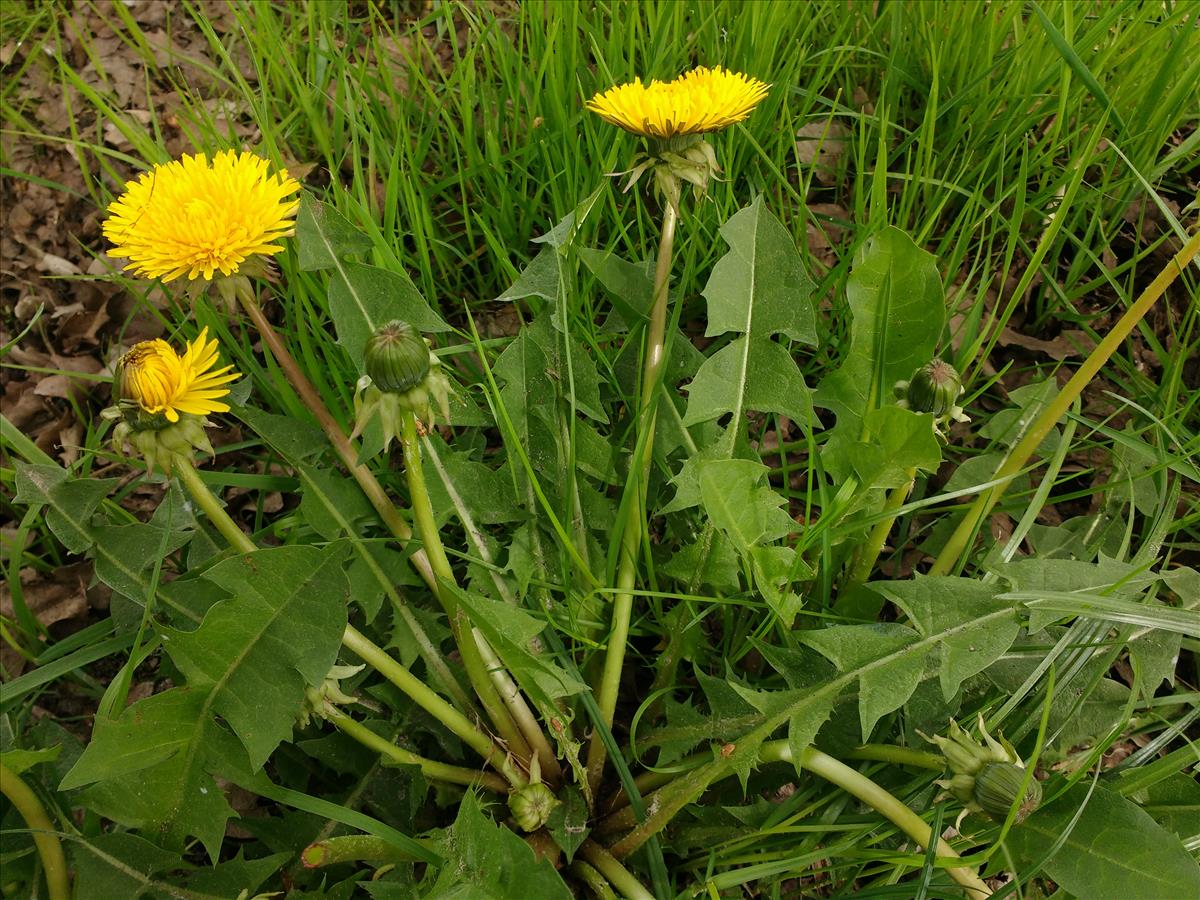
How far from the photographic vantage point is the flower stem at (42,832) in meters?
1.15

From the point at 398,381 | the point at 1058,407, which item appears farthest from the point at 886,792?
the point at 398,381

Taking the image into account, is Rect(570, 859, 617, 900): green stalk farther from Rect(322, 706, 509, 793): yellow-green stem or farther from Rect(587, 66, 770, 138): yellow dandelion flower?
Rect(587, 66, 770, 138): yellow dandelion flower

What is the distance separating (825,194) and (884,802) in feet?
4.55

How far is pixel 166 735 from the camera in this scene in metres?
1.14

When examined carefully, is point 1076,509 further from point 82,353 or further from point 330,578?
point 82,353

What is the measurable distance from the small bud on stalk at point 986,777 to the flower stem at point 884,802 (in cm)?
6

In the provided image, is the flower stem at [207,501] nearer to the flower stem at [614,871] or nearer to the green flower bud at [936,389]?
the flower stem at [614,871]

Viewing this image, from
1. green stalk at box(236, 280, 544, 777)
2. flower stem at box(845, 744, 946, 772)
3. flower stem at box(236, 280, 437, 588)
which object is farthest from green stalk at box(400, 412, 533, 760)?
flower stem at box(845, 744, 946, 772)

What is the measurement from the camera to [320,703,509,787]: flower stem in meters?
1.17

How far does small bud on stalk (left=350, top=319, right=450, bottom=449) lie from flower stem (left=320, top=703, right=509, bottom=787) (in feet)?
1.36

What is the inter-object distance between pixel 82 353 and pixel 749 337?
164 cm

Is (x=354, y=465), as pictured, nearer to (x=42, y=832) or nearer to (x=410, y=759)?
(x=410, y=759)

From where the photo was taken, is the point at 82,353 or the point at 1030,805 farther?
the point at 82,353

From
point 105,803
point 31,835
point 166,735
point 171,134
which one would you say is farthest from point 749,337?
point 171,134
